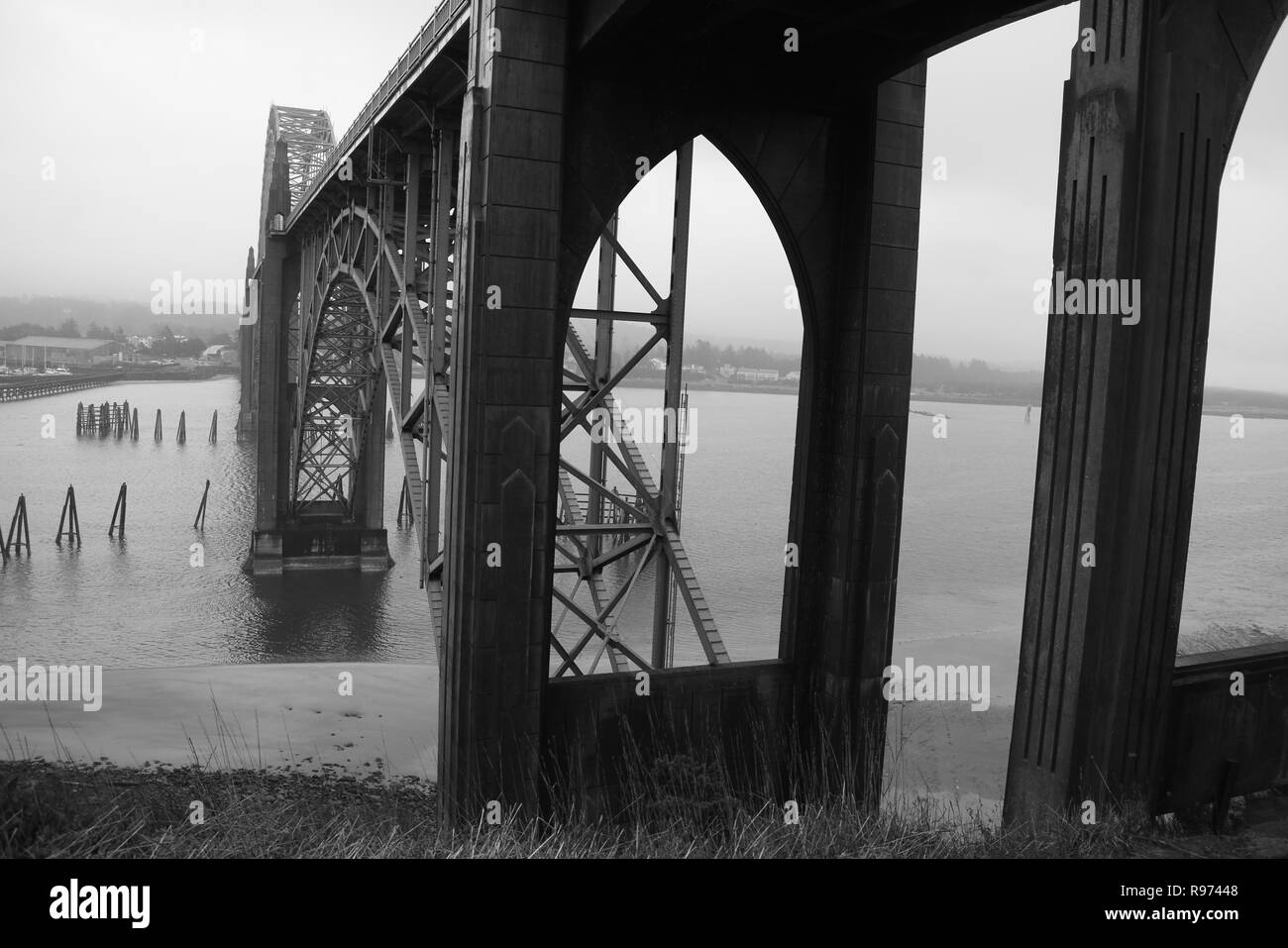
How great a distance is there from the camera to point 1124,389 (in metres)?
6.29

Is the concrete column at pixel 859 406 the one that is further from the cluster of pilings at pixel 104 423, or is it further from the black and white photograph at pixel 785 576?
the cluster of pilings at pixel 104 423

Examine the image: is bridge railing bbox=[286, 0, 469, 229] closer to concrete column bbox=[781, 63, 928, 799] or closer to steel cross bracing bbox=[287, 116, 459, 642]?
steel cross bracing bbox=[287, 116, 459, 642]

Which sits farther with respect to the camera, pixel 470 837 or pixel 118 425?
pixel 118 425

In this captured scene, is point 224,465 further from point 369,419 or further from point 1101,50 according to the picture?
point 1101,50

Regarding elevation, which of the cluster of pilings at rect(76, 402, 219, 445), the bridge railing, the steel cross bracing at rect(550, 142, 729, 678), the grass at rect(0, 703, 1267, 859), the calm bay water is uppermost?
the bridge railing

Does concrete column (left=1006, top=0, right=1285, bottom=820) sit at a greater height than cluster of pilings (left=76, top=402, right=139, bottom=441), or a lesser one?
greater

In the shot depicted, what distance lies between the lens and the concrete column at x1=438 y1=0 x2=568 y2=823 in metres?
9.34

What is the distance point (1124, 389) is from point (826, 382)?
478 centimetres

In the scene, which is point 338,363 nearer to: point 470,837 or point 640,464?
point 640,464

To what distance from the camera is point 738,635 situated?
30469mm

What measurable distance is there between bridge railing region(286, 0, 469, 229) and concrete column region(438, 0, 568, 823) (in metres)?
2.30

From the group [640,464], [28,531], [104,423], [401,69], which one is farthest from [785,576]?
[104,423]

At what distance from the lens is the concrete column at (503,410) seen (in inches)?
368

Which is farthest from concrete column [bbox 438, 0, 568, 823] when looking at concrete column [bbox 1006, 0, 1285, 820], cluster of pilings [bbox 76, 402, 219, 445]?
cluster of pilings [bbox 76, 402, 219, 445]
